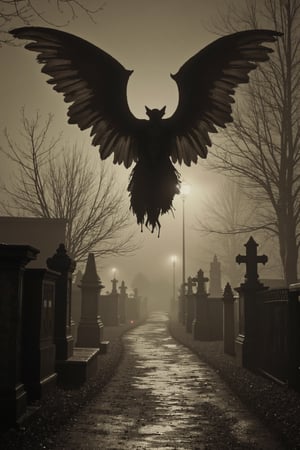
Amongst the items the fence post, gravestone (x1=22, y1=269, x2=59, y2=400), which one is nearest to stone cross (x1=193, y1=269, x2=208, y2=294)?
the fence post

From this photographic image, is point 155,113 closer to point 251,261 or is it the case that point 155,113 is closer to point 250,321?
point 250,321

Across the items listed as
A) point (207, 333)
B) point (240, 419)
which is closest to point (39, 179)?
point (207, 333)

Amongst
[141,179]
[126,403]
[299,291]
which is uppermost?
[141,179]

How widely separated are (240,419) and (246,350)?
14.9 feet

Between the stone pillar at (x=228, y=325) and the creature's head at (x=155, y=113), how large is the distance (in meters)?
11.6

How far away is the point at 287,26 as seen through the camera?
50.4 ft

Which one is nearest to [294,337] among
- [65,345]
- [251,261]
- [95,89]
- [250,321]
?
[250,321]

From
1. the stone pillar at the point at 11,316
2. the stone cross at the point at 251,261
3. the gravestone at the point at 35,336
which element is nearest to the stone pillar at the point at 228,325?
the stone cross at the point at 251,261

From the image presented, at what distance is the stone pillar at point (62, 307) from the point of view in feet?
30.2

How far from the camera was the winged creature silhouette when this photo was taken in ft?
11.0

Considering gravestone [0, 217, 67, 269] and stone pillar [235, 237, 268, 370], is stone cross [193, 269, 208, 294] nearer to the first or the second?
gravestone [0, 217, 67, 269]

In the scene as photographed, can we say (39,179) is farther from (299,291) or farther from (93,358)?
(299,291)

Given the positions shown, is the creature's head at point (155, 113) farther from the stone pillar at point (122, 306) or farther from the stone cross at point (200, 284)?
the stone pillar at point (122, 306)

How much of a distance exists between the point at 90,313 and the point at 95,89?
1264 centimetres
